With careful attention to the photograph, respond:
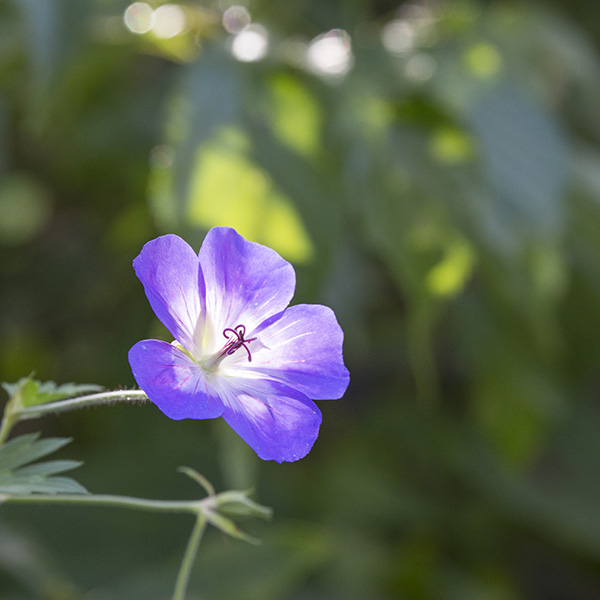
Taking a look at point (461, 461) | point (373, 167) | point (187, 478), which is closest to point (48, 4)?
point (373, 167)

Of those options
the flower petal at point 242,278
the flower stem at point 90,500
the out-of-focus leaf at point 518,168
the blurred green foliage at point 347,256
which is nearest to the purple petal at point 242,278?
the flower petal at point 242,278

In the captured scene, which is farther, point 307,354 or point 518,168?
point 518,168

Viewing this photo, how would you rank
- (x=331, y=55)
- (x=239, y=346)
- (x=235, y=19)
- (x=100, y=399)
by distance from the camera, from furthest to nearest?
(x=235, y=19) < (x=331, y=55) < (x=239, y=346) < (x=100, y=399)

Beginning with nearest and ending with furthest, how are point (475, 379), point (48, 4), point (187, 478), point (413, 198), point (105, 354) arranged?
point (48, 4)
point (413, 198)
point (475, 379)
point (105, 354)
point (187, 478)

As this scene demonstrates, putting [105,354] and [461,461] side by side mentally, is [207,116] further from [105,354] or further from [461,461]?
[461,461]

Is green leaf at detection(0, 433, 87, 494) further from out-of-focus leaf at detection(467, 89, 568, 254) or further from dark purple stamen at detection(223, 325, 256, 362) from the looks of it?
out-of-focus leaf at detection(467, 89, 568, 254)

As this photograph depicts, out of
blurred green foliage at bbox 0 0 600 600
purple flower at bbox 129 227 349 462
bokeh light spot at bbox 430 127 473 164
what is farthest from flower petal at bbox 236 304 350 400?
→ bokeh light spot at bbox 430 127 473 164

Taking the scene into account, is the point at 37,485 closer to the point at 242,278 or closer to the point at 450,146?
the point at 242,278

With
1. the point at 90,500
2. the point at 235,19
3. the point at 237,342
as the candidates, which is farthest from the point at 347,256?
the point at 90,500
